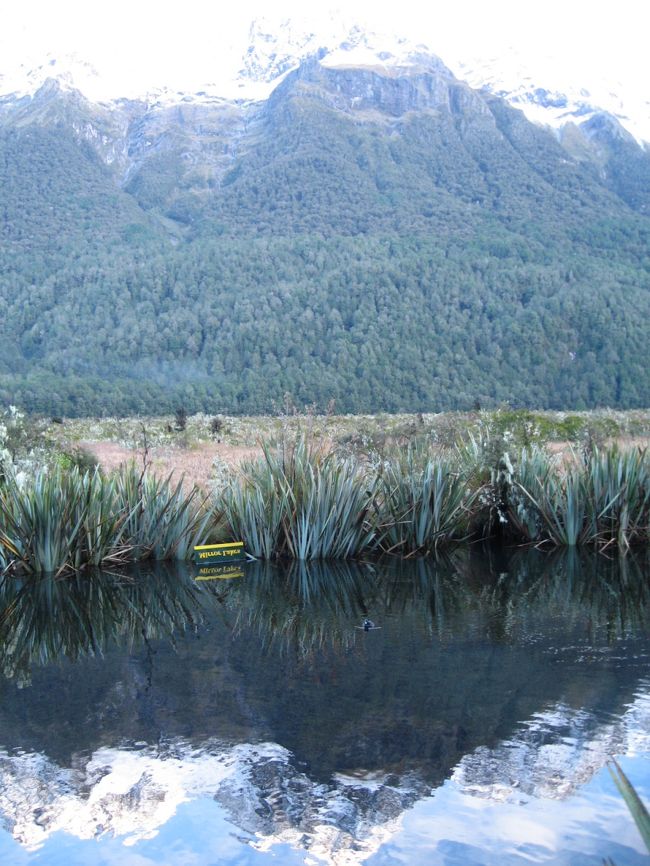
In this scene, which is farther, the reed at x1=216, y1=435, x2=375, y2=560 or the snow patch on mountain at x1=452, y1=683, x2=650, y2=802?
the reed at x1=216, y1=435, x2=375, y2=560

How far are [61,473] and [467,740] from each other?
5563 millimetres

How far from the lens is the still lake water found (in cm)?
375

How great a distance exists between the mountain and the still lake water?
72225 mm

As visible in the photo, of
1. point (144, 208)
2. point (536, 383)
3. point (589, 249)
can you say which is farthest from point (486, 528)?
point (144, 208)

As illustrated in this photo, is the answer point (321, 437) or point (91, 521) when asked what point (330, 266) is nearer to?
point (321, 437)

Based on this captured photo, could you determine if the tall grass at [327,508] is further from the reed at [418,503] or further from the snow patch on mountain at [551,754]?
the snow patch on mountain at [551,754]

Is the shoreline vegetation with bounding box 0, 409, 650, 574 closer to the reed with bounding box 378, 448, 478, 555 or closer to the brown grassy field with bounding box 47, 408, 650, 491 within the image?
the reed with bounding box 378, 448, 478, 555

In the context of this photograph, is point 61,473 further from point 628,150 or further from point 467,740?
point 628,150

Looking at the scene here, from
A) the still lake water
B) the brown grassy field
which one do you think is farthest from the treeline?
the still lake water

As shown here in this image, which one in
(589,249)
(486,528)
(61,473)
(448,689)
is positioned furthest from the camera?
(589,249)

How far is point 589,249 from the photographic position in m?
130

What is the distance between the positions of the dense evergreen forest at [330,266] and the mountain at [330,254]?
369 mm

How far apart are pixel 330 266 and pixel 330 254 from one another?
140 inches

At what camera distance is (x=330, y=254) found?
128 meters
